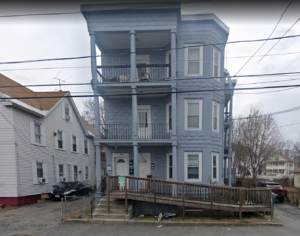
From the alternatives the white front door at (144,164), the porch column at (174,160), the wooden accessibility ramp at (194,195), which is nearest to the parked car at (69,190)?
the white front door at (144,164)

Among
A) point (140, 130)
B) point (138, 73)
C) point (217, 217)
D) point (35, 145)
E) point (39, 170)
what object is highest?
point (138, 73)

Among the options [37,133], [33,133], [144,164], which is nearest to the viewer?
[144,164]

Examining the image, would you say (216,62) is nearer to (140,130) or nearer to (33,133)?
(140,130)

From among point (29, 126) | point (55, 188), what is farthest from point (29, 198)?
point (29, 126)

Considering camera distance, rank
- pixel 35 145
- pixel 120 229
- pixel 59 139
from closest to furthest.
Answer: pixel 120 229
pixel 35 145
pixel 59 139

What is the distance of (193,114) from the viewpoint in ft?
32.4

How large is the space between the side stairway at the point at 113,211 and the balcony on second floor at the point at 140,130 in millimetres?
3448

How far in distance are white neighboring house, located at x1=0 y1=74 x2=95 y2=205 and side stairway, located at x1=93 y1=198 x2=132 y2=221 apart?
5164 millimetres

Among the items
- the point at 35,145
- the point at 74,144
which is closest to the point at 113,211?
the point at 35,145

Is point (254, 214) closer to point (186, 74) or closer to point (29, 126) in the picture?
point (186, 74)

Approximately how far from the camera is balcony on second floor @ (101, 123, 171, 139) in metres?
10.4

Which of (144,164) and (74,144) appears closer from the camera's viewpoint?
(144,164)

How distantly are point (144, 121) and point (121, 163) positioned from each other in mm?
2841

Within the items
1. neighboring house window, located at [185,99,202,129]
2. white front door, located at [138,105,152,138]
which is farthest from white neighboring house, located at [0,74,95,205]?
neighboring house window, located at [185,99,202,129]
